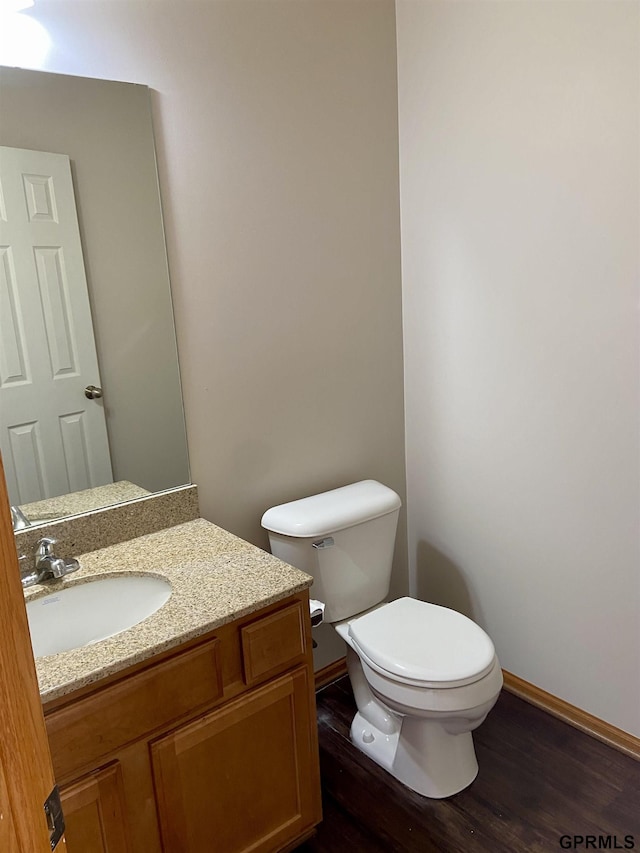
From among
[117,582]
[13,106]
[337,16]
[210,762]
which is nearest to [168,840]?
[210,762]

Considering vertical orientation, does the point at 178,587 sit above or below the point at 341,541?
above

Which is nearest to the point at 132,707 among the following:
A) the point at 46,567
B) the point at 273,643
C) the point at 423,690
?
the point at 273,643

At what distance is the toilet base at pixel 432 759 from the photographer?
1804mm

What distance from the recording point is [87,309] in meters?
1.64

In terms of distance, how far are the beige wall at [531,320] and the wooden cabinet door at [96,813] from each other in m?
1.41

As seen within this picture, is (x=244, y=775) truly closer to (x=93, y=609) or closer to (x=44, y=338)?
(x=93, y=609)

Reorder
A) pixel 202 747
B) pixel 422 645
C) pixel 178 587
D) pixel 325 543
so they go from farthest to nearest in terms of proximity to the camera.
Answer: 1. pixel 325 543
2. pixel 422 645
3. pixel 178 587
4. pixel 202 747

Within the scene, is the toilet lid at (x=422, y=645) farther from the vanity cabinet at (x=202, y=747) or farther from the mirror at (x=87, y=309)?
the mirror at (x=87, y=309)

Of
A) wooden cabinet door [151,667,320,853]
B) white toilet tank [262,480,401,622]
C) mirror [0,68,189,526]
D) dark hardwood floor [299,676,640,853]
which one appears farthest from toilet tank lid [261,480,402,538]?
dark hardwood floor [299,676,640,853]

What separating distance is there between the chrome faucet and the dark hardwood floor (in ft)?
3.21

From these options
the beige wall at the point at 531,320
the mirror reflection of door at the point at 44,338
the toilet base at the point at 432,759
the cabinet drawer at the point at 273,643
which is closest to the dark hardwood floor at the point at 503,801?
the toilet base at the point at 432,759

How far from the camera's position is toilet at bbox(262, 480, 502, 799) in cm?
168

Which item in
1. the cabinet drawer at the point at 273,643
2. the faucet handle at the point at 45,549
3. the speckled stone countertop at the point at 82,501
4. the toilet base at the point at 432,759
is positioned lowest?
the toilet base at the point at 432,759

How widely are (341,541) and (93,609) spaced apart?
753 mm
